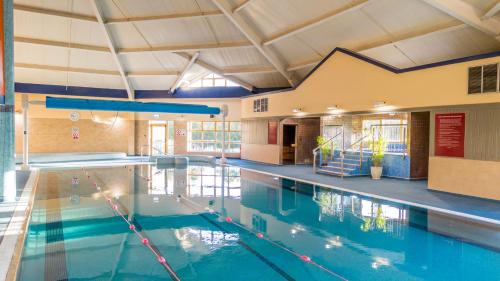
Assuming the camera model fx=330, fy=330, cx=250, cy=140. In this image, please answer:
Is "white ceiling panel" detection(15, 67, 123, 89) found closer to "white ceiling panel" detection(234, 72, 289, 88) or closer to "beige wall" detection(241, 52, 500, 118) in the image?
"white ceiling panel" detection(234, 72, 289, 88)

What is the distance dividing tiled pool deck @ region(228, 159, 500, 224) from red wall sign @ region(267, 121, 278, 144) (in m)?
3.74

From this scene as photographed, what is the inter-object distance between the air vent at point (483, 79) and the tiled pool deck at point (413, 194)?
269cm

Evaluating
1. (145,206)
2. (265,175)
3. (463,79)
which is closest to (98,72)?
(265,175)

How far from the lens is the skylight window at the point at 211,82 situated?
20094mm

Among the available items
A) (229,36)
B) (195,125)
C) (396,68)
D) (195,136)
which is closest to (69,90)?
(195,125)

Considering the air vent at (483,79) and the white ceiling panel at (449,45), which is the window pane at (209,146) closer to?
the white ceiling panel at (449,45)

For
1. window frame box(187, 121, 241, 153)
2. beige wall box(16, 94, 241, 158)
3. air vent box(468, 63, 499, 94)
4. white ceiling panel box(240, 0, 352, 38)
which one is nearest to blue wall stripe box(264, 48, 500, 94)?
air vent box(468, 63, 499, 94)

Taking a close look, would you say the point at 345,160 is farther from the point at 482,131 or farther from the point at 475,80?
the point at 475,80

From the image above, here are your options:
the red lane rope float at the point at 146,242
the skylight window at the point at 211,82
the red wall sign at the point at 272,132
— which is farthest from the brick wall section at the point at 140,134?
the red lane rope float at the point at 146,242

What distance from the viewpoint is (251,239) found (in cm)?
532

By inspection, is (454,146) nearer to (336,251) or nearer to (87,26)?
(336,251)

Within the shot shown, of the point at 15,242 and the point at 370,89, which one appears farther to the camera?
the point at 370,89

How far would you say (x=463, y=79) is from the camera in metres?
8.41

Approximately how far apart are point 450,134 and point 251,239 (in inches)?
262
